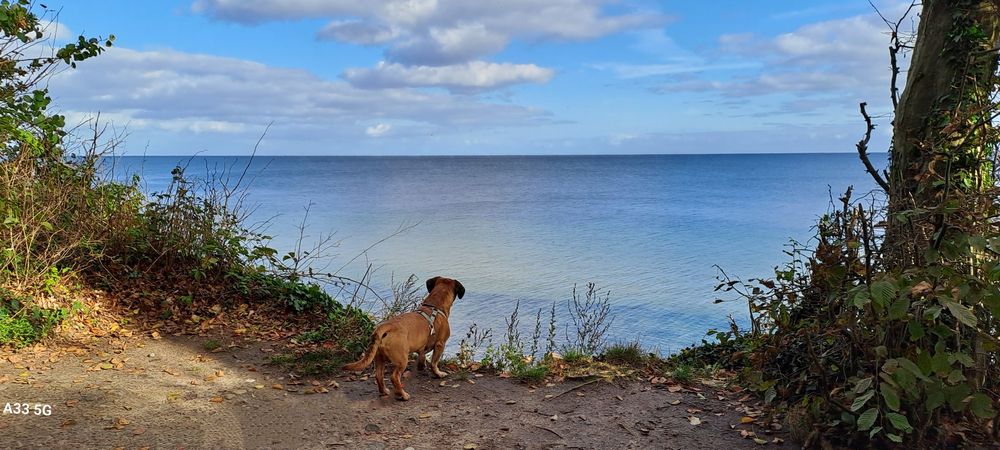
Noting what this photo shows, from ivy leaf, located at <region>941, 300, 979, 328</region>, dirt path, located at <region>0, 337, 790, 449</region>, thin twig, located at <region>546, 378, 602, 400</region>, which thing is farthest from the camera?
thin twig, located at <region>546, 378, 602, 400</region>

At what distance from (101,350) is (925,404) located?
7338 millimetres

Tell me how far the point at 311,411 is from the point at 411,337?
1021mm

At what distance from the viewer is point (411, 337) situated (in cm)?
566

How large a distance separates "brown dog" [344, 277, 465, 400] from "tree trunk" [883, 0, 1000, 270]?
12.1 feet

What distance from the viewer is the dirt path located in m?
4.75

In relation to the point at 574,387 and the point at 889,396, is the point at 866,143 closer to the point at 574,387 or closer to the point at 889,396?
the point at 889,396

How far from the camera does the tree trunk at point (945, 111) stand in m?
4.18

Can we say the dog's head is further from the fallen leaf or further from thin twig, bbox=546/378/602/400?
the fallen leaf

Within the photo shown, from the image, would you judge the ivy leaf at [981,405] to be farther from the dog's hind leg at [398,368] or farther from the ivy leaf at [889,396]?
the dog's hind leg at [398,368]

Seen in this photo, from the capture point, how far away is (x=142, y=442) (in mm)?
4594

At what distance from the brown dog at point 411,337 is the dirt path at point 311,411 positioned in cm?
22

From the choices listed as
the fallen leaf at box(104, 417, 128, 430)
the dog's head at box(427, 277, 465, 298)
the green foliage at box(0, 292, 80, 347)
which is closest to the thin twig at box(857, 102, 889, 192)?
the dog's head at box(427, 277, 465, 298)

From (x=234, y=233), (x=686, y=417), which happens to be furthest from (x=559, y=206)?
(x=686, y=417)

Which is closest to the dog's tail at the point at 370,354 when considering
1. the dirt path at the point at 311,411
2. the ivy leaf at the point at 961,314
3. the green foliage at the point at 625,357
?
the dirt path at the point at 311,411
